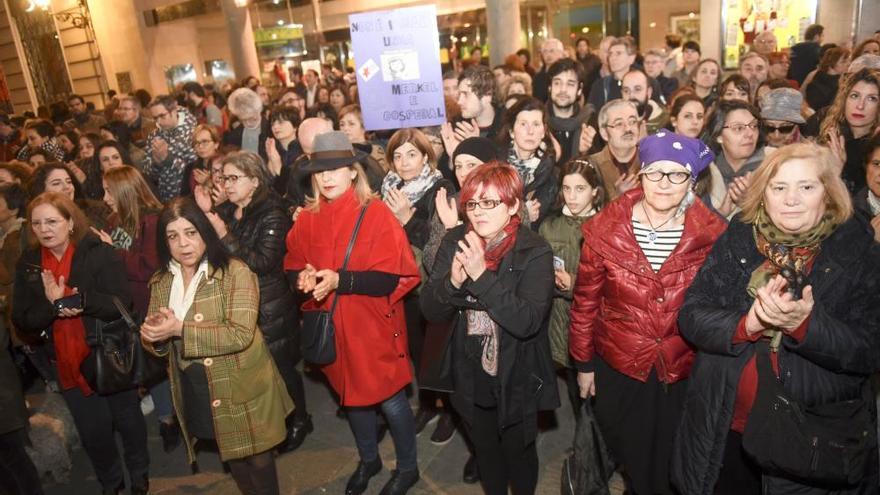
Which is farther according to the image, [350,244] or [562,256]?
[562,256]

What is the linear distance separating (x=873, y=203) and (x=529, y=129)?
6.95ft

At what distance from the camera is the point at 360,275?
10.5 ft

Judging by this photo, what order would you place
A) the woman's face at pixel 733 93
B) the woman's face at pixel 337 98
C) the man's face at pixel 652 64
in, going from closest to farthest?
the woman's face at pixel 733 93
the man's face at pixel 652 64
the woman's face at pixel 337 98

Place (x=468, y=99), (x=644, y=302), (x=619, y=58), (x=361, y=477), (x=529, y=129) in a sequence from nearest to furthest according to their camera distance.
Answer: (x=644, y=302), (x=361, y=477), (x=529, y=129), (x=468, y=99), (x=619, y=58)

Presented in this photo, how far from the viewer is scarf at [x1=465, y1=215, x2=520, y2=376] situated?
2873 mm

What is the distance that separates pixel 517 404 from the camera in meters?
2.86

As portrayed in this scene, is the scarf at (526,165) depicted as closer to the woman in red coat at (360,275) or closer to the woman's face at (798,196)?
the woman in red coat at (360,275)

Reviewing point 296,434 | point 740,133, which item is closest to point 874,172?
point 740,133

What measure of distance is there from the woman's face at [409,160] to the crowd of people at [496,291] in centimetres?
2

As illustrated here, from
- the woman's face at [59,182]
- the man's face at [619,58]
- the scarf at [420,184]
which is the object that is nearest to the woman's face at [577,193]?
the scarf at [420,184]

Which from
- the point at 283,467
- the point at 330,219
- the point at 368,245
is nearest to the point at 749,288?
the point at 368,245

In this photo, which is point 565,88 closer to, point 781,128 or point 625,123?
point 625,123

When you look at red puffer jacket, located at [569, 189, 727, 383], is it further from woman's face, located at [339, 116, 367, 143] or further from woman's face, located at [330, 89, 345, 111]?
woman's face, located at [330, 89, 345, 111]

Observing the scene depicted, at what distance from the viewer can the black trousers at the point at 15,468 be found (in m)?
3.33
